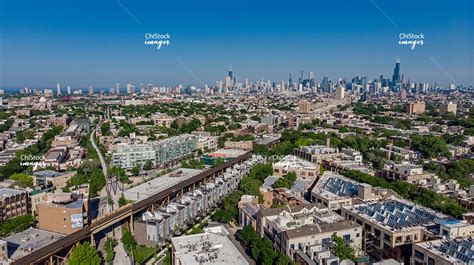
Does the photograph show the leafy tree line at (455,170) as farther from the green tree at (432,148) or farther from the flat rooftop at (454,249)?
the flat rooftop at (454,249)

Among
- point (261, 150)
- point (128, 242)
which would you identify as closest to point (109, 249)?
point (128, 242)

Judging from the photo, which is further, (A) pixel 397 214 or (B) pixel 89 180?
(B) pixel 89 180

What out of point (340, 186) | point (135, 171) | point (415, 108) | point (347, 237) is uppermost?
point (415, 108)

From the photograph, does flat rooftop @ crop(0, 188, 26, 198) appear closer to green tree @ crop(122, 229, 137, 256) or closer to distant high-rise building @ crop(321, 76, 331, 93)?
green tree @ crop(122, 229, 137, 256)

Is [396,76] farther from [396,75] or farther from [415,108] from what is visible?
[415,108]

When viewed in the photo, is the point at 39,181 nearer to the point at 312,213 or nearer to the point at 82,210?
the point at 82,210

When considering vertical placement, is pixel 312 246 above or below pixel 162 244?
above

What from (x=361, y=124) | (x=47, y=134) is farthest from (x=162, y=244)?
(x=361, y=124)
